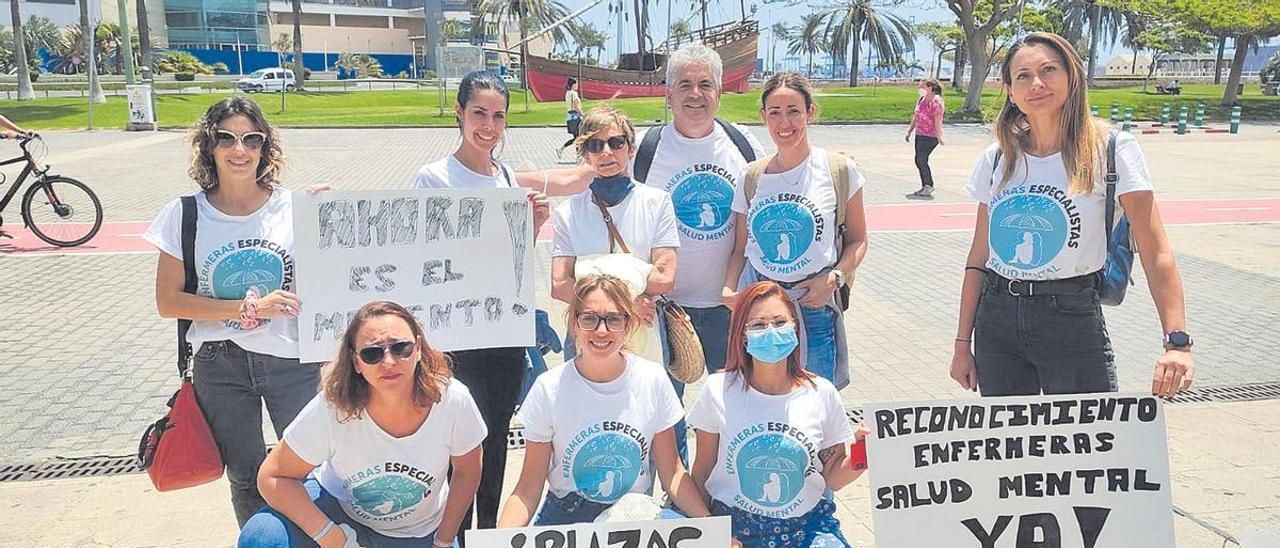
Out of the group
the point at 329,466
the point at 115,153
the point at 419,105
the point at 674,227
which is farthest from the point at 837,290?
the point at 419,105

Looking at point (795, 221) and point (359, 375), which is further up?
point (795, 221)

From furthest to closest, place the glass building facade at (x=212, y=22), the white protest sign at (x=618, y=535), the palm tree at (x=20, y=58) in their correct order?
the glass building facade at (x=212, y=22), the palm tree at (x=20, y=58), the white protest sign at (x=618, y=535)

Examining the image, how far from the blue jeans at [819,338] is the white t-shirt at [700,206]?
1.26ft

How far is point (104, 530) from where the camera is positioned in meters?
3.90

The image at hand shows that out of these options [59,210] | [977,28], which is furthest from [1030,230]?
[977,28]

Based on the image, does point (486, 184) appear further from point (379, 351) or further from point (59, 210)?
point (59, 210)

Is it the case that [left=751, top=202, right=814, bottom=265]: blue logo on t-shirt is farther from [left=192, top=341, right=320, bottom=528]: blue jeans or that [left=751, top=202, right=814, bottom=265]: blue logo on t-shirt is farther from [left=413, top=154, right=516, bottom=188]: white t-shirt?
[left=192, top=341, right=320, bottom=528]: blue jeans

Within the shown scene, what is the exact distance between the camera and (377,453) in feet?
9.70

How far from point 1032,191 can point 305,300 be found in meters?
2.49

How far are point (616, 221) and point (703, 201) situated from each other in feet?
1.41

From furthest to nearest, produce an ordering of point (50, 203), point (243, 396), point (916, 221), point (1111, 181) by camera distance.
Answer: point (916, 221)
point (50, 203)
point (243, 396)
point (1111, 181)

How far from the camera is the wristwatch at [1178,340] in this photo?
2852mm

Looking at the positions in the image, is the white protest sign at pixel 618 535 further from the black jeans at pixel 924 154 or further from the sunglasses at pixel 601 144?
the black jeans at pixel 924 154

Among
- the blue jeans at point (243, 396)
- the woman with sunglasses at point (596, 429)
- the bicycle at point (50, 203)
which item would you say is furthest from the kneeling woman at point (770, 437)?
the bicycle at point (50, 203)
